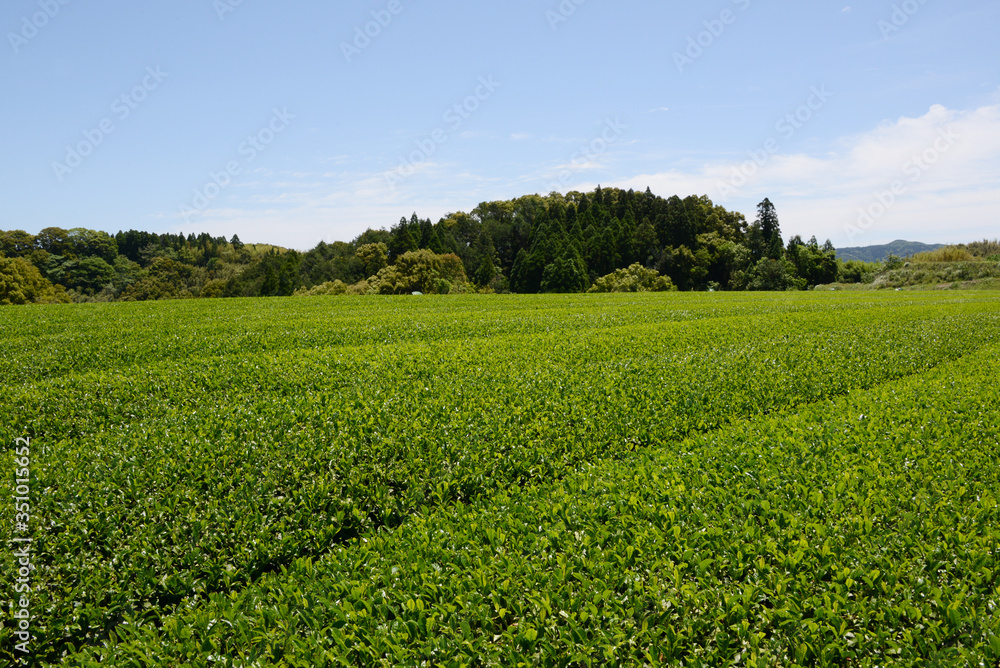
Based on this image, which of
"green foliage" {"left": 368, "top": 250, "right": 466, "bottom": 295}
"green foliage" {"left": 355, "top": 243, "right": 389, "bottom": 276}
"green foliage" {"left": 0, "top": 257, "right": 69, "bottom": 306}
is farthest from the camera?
"green foliage" {"left": 355, "top": 243, "right": 389, "bottom": 276}

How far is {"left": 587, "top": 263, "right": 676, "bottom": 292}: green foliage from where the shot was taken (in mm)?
52469

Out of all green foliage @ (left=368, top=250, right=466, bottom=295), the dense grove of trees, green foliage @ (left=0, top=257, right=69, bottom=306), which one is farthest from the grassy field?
green foliage @ (left=0, top=257, right=69, bottom=306)

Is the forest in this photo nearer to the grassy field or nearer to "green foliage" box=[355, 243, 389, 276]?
"green foliage" box=[355, 243, 389, 276]

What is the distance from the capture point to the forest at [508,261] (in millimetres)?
52031

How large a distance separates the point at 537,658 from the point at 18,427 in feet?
25.3

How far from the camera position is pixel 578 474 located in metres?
5.61

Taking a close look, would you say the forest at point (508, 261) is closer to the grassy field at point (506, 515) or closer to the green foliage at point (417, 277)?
the green foliage at point (417, 277)

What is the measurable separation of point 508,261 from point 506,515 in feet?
228

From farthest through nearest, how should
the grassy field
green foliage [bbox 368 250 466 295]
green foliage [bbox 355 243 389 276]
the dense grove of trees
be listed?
green foliage [bbox 355 243 389 276] → the dense grove of trees → green foliage [bbox 368 250 466 295] → the grassy field

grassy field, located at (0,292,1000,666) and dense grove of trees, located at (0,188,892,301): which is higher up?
dense grove of trees, located at (0,188,892,301)

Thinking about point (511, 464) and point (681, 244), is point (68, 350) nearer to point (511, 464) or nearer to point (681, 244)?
point (511, 464)

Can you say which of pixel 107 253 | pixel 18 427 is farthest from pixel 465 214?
pixel 18 427

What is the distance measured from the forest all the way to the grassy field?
3895 cm

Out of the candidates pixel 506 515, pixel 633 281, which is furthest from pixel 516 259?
pixel 506 515
